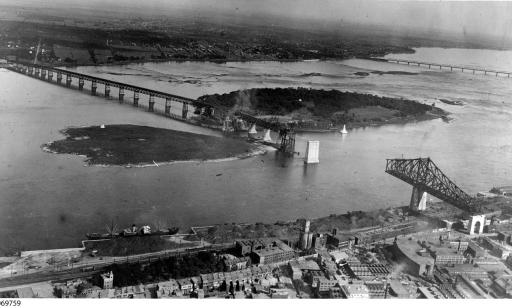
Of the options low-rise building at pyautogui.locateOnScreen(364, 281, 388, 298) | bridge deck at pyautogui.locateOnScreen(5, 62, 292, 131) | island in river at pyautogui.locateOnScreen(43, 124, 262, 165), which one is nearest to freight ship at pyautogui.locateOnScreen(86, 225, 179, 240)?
low-rise building at pyautogui.locateOnScreen(364, 281, 388, 298)

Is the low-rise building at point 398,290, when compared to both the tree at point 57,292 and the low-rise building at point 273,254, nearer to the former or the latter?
the low-rise building at point 273,254

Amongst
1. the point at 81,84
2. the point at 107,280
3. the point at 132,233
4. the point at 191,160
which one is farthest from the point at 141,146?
the point at 81,84

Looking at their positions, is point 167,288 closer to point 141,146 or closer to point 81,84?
point 141,146

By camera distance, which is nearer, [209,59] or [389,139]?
[389,139]

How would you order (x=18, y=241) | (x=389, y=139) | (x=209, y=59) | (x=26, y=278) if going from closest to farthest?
(x=26, y=278) → (x=18, y=241) → (x=389, y=139) → (x=209, y=59)

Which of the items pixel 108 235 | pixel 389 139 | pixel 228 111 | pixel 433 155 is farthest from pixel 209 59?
pixel 108 235

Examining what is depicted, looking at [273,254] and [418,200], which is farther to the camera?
[418,200]

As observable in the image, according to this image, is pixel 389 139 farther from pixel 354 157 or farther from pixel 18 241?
pixel 18 241
